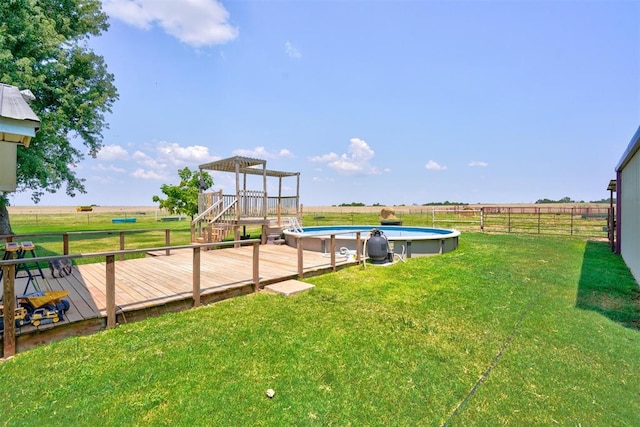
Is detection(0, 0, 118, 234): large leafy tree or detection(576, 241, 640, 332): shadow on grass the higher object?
detection(0, 0, 118, 234): large leafy tree

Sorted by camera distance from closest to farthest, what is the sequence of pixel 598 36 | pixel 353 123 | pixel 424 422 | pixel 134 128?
pixel 424 422 < pixel 598 36 < pixel 134 128 < pixel 353 123

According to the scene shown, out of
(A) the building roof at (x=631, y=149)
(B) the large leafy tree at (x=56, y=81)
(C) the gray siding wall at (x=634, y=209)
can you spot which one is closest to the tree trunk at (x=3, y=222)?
(B) the large leafy tree at (x=56, y=81)

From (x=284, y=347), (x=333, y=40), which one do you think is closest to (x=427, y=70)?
(x=333, y=40)

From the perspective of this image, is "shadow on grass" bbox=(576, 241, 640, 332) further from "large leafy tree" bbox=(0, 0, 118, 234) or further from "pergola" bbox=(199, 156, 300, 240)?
"large leafy tree" bbox=(0, 0, 118, 234)

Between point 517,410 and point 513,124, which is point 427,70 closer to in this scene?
point 513,124

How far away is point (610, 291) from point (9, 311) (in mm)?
Answer: 8540

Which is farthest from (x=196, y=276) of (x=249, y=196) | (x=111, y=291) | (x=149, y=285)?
(x=249, y=196)

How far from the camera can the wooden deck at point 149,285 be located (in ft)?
11.3

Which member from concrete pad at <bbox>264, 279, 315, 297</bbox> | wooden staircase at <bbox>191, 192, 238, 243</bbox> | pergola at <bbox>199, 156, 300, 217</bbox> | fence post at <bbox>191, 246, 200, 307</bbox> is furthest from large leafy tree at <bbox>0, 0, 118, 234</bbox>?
concrete pad at <bbox>264, 279, 315, 297</bbox>

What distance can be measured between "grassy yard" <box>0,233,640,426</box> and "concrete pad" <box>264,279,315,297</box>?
0.68ft

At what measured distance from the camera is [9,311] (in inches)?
114

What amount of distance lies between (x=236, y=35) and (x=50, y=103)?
290 inches

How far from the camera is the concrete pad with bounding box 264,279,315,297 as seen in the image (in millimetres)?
4988

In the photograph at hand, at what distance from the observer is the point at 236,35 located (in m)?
11.1
